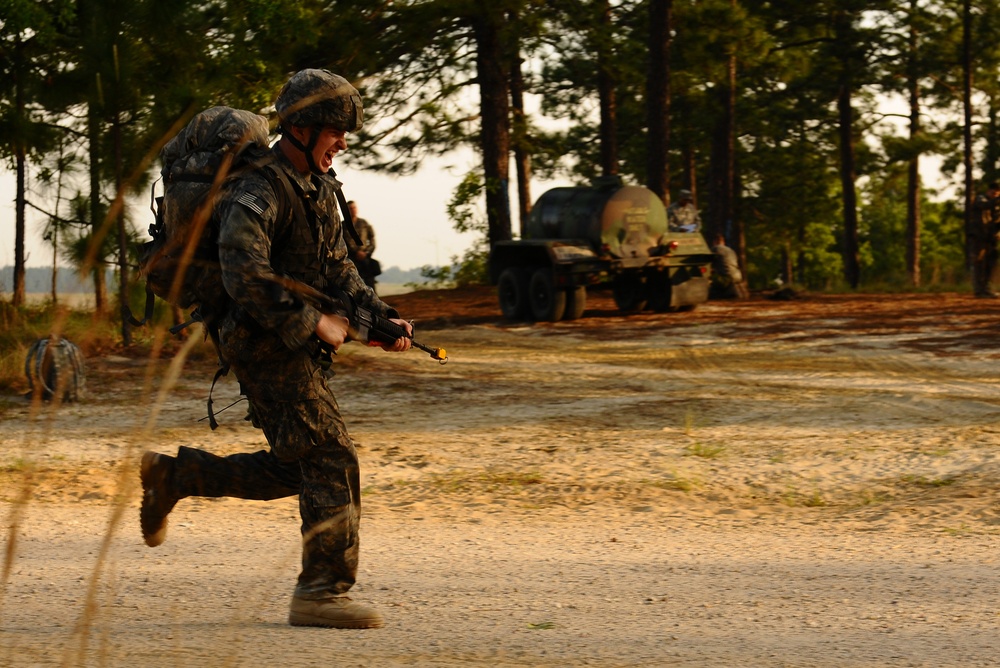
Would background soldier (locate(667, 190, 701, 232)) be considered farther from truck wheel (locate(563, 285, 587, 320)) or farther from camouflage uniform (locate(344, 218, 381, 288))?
camouflage uniform (locate(344, 218, 381, 288))

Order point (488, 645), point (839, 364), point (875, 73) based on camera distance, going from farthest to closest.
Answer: point (875, 73), point (839, 364), point (488, 645)

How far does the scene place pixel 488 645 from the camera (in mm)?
3838

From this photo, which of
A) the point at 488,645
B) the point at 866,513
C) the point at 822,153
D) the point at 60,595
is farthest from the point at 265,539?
the point at 822,153

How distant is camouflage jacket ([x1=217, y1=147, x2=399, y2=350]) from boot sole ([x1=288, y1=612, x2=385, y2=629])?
935 mm

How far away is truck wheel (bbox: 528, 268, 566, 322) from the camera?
18391 millimetres

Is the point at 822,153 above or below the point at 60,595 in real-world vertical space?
above

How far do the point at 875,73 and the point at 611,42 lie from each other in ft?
40.8

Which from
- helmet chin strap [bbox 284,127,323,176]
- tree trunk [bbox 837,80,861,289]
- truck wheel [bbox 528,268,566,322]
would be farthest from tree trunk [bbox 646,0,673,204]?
helmet chin strap [bbox 284,127,323,176]

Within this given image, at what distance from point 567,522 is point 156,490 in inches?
98.4

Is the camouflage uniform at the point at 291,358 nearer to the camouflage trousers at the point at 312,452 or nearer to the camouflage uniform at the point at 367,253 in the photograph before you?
the camouflage trousers at the point at 312,452

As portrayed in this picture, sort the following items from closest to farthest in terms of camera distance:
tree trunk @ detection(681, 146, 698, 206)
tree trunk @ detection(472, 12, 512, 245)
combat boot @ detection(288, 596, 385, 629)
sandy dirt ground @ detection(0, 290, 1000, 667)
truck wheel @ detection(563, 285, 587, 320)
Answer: sandy dirt ground @ detection(0, 290, 1000, 667) → combat boot @ detection(288, 596, 385, 629) → truck wheel @ detection(563, 285, 587, 320) → tree trunk @ detection(472, 12, 512, 245) → tree trunk @ detection(681, 146, 698, 206)

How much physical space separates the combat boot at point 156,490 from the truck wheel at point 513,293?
1481 centimetres

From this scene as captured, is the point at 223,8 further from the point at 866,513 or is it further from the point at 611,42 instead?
the point at 866,513

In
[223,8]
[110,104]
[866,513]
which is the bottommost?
[866,513]
